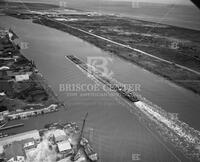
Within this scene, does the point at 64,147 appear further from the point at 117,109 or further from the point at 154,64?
the point at 154,64

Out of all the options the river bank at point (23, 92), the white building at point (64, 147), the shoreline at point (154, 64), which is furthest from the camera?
the shoreline at point (154, 64)

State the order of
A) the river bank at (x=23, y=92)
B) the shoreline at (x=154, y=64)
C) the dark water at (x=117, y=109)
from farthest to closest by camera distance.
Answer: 1. the shoreline at (x=154, y=64)
2. the river bank at (x=23, y=92)
3. the dark water at (x=117, y=109)

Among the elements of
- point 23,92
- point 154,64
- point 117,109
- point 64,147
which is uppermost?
point 154,64

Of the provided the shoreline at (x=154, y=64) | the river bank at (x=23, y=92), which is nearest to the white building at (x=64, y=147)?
the river bank at (x=23, y=92)

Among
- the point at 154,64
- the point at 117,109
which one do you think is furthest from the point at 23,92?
the point at 154,64

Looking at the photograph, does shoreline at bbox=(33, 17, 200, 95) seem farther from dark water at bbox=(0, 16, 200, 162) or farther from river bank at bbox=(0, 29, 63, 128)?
river bank at bbox=(0, 29, 63, 128)

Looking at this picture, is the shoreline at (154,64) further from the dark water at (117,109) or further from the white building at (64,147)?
the white building at (64,147)

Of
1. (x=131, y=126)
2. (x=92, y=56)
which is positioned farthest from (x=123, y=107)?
(x=92, y=56)

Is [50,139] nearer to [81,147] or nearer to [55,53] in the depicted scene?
[81,147]

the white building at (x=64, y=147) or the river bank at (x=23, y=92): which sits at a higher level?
the river bank at (x=23, y=92)

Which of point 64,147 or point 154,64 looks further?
point 154,64
